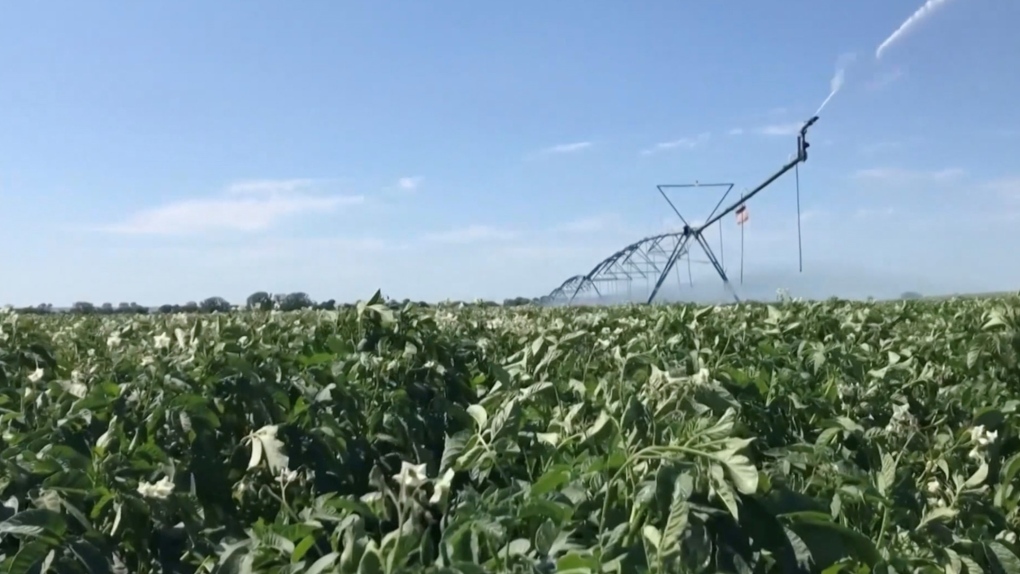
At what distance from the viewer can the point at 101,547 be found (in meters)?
2.40

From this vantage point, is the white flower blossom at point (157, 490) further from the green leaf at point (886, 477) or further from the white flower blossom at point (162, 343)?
the green leaf at point (886, 477)

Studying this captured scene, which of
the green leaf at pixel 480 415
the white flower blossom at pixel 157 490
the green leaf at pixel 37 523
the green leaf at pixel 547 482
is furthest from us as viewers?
the white flower blossom at pixel 157 490

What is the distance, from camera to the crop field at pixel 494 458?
1649 mm

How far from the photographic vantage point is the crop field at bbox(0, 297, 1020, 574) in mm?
1649

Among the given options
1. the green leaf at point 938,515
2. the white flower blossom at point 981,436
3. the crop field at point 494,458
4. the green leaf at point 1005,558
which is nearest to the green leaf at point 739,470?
the crop field at point 494,458

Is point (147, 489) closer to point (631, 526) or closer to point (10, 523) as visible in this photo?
point (10, 523)

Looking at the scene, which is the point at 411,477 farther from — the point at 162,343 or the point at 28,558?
the point at 162,343

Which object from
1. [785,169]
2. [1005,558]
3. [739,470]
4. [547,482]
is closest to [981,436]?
[1005,558]

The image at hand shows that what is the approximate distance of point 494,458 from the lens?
7.07 ft

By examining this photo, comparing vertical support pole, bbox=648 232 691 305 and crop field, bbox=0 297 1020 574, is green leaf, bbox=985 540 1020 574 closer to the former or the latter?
crop field, bbox=0 297 1020 574

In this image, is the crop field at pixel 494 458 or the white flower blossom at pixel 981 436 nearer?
the crop field at pixel 494 458

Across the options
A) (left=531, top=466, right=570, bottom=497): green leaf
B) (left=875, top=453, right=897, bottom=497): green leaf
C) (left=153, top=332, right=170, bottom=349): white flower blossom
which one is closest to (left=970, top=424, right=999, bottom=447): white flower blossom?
(left=875, top=453, right=897, bottom=497): green leaf

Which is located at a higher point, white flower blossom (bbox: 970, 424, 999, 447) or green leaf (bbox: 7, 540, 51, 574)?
white flower blossom (bbox: 970, 424, 999, 447)

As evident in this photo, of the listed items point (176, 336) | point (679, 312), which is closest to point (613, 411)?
point (176, 336)
